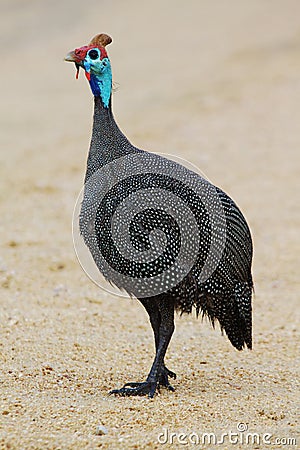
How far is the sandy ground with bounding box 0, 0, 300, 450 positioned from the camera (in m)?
3.46

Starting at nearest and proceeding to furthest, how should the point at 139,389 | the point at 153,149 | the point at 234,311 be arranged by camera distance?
1. the point at 139,389
2. the point at 234,311
3. the point at 153,149

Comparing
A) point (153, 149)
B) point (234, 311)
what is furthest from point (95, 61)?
point (153, 149)

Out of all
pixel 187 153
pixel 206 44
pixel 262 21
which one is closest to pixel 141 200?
pixel 187 153

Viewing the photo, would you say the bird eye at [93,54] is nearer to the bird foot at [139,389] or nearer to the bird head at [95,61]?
the bird head at [95,61]

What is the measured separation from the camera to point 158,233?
357cm

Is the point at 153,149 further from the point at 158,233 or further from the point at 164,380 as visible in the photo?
the point at 158,233

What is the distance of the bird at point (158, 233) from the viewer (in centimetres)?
356

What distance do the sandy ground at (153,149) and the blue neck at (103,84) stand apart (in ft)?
5.25

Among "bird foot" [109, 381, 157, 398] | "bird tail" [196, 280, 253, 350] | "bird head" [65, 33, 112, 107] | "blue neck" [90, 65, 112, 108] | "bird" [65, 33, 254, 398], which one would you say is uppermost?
"bird head" [65, 33, 112, 107]

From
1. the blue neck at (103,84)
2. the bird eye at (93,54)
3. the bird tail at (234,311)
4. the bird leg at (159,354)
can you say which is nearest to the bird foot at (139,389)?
the bird leg at (159,354)

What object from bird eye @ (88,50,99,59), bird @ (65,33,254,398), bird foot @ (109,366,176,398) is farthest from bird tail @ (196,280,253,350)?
bird eye @ (88,50,99,59)

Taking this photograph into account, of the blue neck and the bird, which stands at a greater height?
→ the blue neck

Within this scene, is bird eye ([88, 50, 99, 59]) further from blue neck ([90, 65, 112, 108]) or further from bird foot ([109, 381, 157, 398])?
bird foot ([109, 381, 157, 398])

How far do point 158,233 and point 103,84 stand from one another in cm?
89
